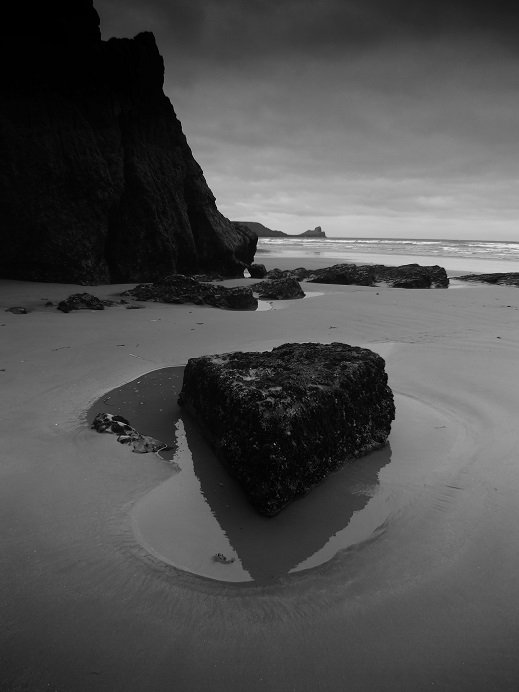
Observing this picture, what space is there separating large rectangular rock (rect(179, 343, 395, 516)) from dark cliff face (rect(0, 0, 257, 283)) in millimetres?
7719

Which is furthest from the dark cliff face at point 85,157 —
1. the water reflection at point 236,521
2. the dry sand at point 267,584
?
the water reflection at point 236,521

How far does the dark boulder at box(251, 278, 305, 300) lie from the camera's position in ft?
31.8

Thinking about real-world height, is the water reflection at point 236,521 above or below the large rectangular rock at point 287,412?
below

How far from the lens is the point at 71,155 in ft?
31.0

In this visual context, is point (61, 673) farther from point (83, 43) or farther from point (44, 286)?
point (83, 43)

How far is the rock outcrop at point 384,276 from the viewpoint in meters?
13.2

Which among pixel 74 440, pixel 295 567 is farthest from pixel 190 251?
pixel 295 567

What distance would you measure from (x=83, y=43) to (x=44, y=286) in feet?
19.9

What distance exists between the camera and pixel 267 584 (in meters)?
1.71

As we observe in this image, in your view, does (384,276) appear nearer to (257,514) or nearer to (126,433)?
(126,433)

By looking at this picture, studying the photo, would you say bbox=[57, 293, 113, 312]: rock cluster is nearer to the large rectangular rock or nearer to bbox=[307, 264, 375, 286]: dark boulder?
the large rectangular rock

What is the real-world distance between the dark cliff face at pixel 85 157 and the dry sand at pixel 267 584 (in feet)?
22.4

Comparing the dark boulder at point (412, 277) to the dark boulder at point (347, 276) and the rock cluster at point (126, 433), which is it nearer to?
the dark boulder at point (347, 276)

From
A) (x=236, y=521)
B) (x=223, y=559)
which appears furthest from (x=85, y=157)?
(x=223, y=559)
